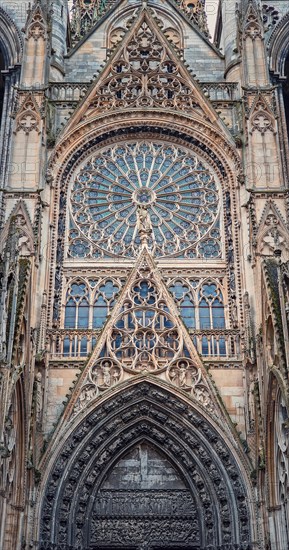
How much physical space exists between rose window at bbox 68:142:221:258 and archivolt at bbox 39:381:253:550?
11.8 feet

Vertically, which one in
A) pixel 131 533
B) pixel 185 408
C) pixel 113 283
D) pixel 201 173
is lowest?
pixel 131 533

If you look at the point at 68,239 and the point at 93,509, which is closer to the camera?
the point at 93,509

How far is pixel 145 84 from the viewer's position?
18.8m

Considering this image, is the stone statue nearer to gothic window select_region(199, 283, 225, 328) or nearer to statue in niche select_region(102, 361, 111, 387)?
gothic window select_region(199, 283, 225, 328)

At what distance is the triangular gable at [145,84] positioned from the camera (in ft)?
60.9

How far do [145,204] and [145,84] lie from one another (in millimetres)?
3018

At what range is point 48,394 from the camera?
49.7 ft

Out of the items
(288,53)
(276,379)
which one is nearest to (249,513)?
(276,379)

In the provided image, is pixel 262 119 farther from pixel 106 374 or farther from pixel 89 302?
pixel 106 374

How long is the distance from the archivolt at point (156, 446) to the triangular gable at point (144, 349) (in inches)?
12.4

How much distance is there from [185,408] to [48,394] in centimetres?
256

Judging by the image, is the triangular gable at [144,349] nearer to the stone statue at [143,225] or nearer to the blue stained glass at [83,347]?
the blue stained glass at [83,347]

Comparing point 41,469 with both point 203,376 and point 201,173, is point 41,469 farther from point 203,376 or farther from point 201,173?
point 201,173

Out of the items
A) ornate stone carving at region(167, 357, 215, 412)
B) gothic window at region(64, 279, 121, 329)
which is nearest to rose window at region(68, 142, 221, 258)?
gothic window at region(64, 279, 121, 329)
